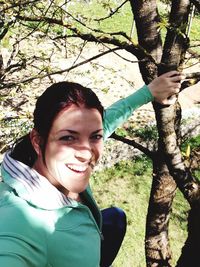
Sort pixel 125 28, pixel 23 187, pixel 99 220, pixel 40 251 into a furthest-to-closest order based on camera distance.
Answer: pixel 125 28, pixel 99 220, pixel 23 187, pixel 40 251

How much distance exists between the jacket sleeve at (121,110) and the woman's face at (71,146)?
103cm

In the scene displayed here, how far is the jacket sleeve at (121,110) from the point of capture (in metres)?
2.98

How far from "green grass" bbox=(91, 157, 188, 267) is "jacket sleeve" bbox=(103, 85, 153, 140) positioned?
4.43 m

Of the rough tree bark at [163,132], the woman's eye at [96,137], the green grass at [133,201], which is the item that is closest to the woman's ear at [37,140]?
the woman's eye at [96,137]

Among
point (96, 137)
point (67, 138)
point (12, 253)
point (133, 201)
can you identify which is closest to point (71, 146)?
point (67, 138)

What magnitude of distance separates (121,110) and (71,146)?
4.15 feet

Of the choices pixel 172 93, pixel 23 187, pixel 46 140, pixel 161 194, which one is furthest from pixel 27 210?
pixel 161 194

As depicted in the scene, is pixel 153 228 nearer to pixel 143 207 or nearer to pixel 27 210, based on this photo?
pixel 27 210

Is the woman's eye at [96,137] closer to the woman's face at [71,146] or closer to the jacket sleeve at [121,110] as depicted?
the woman's face at [71,146]

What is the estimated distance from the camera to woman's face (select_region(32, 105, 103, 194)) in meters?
1.85

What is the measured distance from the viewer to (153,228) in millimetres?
4195

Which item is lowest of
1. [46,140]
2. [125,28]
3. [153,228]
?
[153,228]

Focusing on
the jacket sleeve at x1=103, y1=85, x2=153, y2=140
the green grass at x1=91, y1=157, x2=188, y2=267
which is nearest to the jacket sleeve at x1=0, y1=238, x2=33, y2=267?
the jacket sleeve at x1=103, y1=85, x2=153, y2=140

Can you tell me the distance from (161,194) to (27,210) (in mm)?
2584
